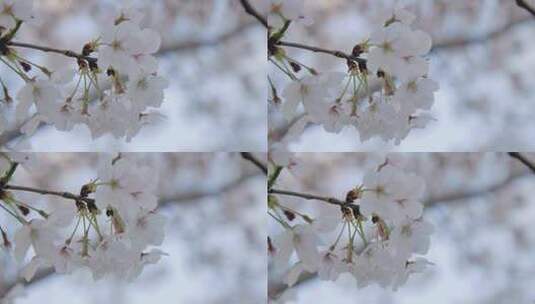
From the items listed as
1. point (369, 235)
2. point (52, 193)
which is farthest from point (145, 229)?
point (369, 235)

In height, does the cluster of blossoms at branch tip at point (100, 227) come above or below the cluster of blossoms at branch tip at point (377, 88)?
below

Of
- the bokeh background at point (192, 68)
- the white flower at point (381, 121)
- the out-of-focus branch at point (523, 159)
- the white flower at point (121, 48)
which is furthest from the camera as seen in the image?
the out-of-focus branch at point (523, 159)

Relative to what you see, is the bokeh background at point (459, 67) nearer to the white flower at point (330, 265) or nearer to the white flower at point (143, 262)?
the white flower at point (330, 265)

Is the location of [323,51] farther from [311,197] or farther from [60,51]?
[60,51]

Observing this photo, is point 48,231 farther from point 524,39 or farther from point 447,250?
point 524,39

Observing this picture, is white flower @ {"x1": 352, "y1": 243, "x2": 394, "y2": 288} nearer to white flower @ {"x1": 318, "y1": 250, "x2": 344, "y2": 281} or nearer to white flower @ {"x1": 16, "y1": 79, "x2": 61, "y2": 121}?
white flower @ {"x1": 318, "y1": 250, "x2": 344, "y2": 281}

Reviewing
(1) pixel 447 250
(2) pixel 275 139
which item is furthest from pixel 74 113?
(1) pixel 447 250

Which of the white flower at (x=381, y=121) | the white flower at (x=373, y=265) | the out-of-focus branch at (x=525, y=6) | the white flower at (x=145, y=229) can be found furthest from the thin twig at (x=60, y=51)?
the out-of-focus branch at (x=525, y=6)
